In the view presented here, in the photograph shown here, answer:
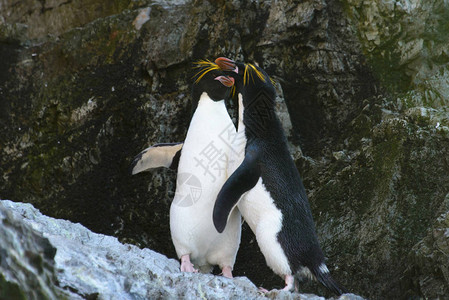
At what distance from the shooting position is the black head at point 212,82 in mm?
3234

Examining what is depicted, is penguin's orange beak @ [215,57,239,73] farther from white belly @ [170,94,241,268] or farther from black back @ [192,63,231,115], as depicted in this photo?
white belly @ [170,94,241,268]

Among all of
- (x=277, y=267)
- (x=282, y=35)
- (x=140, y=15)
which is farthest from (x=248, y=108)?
(x=140, y=15)

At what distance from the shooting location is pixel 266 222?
9.05 ft

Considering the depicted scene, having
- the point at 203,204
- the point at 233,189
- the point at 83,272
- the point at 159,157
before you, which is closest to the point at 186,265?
the point at 203,204

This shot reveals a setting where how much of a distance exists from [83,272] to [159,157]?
163 cm

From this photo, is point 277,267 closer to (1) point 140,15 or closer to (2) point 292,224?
(2) point 292,224

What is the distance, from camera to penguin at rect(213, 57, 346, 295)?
267 centimetres

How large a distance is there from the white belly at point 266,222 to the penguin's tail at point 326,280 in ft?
0.39

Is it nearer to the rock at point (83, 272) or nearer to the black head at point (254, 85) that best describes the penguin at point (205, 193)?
the black head at point (254, 85)

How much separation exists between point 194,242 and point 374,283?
100cm

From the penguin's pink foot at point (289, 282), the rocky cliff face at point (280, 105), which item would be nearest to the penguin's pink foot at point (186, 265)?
the penguin's pink foot at point (289, 282)

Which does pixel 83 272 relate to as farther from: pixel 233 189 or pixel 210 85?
pixel 210 85

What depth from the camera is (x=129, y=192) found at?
3920 mm

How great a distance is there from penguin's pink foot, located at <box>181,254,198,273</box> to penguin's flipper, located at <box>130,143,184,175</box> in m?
0.59
